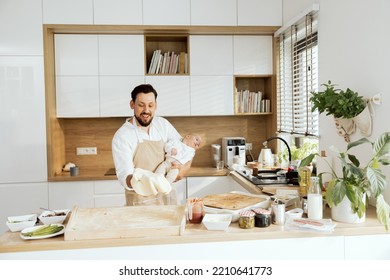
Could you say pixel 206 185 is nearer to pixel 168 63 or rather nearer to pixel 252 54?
pixel 168 63

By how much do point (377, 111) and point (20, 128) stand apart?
320cm

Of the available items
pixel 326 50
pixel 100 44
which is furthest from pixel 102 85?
pixel 326 50

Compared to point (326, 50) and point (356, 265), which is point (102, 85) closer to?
point (326, 50)

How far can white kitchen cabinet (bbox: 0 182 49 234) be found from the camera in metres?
4.11

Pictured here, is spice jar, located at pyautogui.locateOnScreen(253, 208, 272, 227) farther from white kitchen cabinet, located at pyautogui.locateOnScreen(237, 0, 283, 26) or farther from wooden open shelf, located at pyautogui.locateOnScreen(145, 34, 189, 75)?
wooden open shelf, located at pyautogui.locateOnScreen(145, 34, 189, 75)

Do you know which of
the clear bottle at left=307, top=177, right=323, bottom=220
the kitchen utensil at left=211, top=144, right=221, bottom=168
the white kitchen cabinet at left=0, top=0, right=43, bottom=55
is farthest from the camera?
the kitchen utensil at left=211, top=144, right=221, bottom=168

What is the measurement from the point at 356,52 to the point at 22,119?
306 cm

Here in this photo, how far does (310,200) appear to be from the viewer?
2.28m

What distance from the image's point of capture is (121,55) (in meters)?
4.32

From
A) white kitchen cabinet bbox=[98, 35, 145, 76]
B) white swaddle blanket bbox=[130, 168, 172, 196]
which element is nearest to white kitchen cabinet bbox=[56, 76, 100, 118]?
white kitchen cabinet bbox=[98, 35, 145, 76]

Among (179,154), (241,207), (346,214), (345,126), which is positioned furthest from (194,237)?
(345,126)

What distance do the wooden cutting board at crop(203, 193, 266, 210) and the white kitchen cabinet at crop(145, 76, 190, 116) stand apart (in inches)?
75.9

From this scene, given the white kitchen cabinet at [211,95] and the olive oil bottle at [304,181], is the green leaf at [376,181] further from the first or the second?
the white kitchen cabinet at [211,95]

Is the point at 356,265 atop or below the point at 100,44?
below
